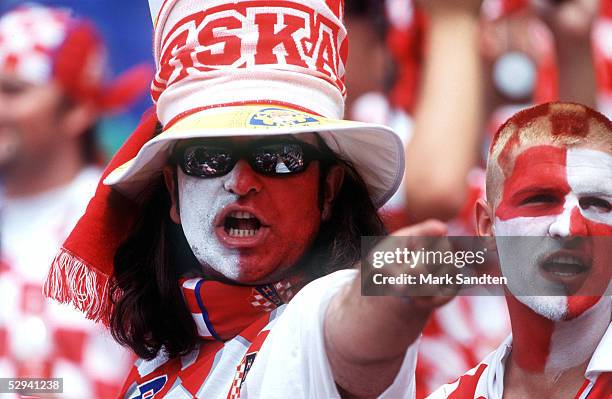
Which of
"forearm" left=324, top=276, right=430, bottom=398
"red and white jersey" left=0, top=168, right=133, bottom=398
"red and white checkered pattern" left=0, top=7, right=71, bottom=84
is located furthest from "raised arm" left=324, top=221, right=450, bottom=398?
"red and white checkered pattern" left=0, top=7, right=71, bottom=84

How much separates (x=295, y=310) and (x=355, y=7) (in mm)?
1478

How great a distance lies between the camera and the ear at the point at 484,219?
2143mm

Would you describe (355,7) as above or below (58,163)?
above

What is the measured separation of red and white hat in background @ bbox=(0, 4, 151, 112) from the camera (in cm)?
394

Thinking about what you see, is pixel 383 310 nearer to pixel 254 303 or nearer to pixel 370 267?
pixel 370 267

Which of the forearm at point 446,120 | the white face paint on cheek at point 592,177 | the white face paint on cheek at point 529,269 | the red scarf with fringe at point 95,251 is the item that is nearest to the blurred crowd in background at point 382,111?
the forearm at point 446,120

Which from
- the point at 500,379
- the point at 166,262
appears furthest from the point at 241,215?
the point at 500,379

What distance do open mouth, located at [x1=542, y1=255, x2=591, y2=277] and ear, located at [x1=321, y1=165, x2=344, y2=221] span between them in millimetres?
498

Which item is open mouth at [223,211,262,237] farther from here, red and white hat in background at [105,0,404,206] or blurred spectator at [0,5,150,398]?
blurred spectator at [0,5,150,398]

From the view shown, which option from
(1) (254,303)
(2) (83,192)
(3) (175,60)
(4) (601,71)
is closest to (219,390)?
(1) (254,303)

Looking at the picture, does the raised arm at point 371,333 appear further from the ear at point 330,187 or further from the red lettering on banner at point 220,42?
the red lettering on banner at point 220,42

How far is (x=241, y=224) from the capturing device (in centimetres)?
228

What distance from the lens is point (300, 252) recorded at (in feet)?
7.52

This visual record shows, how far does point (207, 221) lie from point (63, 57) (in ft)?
6.01
